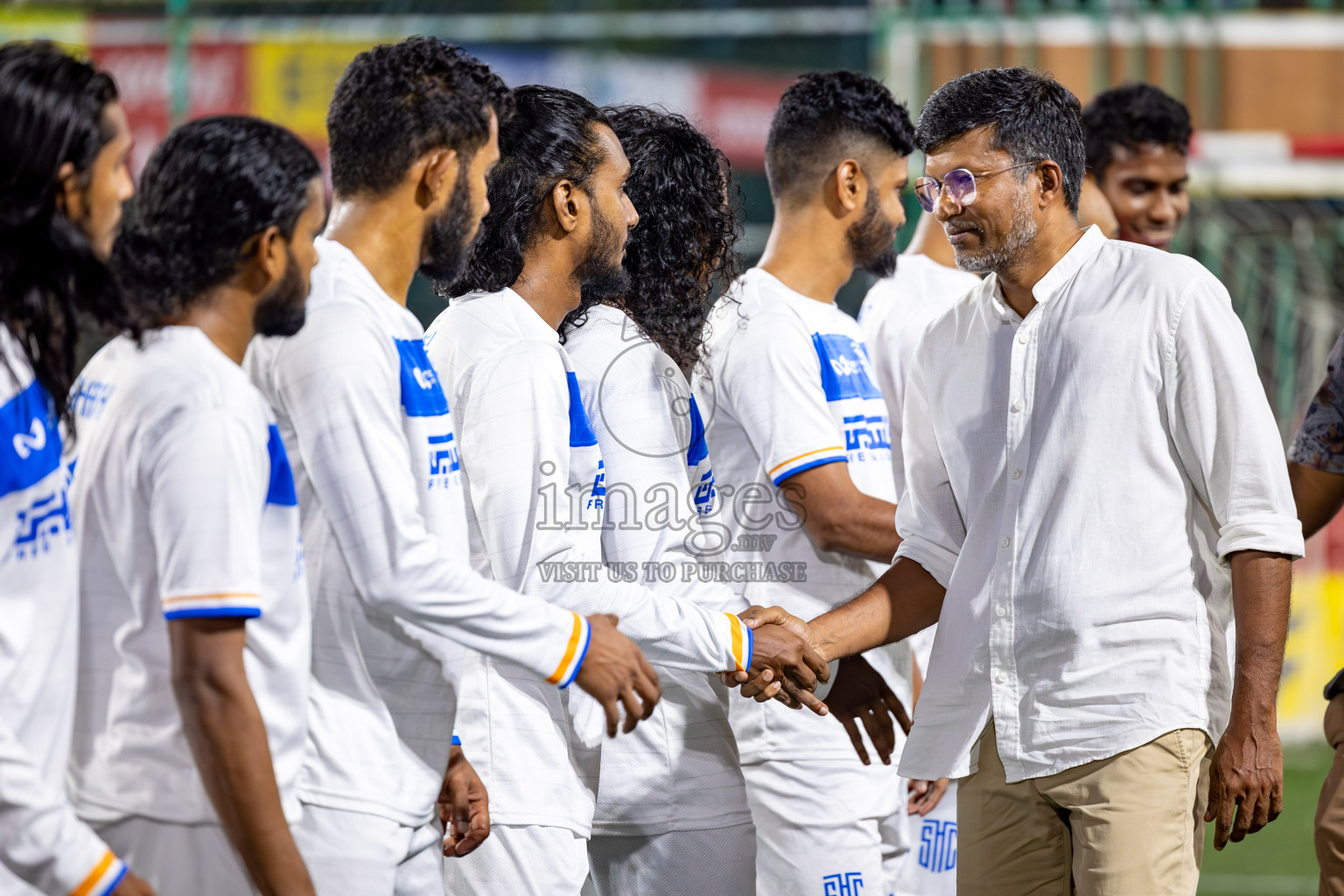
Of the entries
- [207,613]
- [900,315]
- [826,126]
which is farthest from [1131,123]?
[207,613]

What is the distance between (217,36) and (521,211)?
21.2 ft

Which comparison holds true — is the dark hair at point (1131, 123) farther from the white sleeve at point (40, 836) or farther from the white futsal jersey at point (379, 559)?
the white sleeve at point (40, 836)

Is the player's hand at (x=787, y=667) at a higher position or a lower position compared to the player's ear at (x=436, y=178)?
lower

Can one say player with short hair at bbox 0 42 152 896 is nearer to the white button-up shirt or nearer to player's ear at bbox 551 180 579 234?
player's ear at bbox 551 180 579 234

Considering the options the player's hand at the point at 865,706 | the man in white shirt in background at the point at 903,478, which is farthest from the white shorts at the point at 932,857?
the player's hand at the point at 865,706

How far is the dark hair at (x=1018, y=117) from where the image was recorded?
2654 millimetres

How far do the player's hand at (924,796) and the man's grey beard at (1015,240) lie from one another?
164 cm

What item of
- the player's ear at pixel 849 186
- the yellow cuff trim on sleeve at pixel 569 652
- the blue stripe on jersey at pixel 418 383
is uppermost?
the player's ear at pixel 849 186

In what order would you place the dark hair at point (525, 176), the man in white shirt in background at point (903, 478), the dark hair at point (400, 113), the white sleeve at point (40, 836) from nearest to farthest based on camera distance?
1. the white sleeve at point (40, 836)
2. the dark hair at point (400, 113)
3. the dark hair at point (525, 176)
4. the man in white shirt in background at point (903, 478)

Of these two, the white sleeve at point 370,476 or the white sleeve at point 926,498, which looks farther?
the white sleeve at point 926,498

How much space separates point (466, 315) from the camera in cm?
260

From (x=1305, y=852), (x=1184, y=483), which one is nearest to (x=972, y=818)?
(x=1184, y=483)

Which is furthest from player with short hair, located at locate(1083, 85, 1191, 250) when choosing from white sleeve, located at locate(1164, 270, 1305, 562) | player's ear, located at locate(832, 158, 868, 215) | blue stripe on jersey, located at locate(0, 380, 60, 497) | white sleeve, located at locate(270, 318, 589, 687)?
blue stripe on jersey, located at locate(0, 380, 60, 497)

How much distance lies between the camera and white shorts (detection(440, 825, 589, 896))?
2.52m
